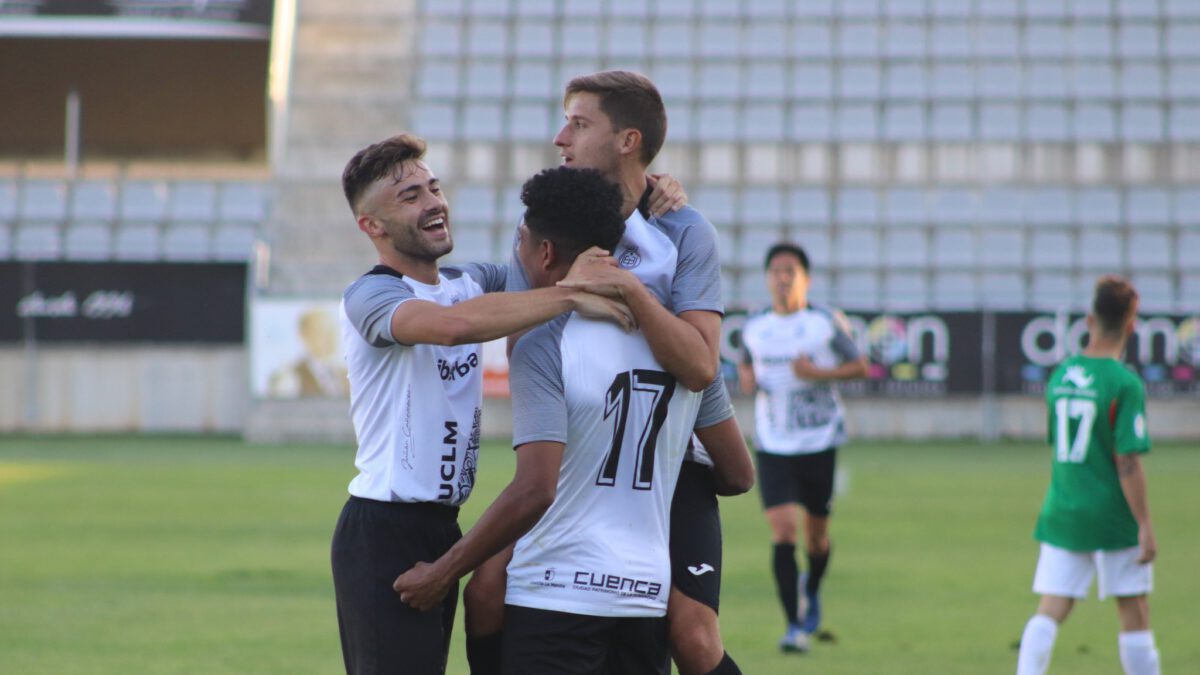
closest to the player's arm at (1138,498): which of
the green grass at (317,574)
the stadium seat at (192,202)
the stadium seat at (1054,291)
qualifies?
the green grass at (317,574)

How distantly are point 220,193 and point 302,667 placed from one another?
1021 inches

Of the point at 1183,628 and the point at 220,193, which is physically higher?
the point at 220,193

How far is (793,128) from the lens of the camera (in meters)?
32.1

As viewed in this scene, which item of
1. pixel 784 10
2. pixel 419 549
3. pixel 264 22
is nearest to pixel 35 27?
pixel 264 22

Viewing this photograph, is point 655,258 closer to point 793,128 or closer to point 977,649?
point 977,649

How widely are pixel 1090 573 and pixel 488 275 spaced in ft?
10.1

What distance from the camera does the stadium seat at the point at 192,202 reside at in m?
32.1

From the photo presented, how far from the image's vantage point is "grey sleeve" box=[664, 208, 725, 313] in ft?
13.6

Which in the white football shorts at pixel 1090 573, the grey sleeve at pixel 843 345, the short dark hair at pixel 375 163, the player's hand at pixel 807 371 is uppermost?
the short dark hair at pixel 375 163

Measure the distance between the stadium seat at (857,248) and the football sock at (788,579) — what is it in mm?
22276

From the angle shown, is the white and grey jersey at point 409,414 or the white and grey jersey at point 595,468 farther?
the white and grey jersey at point 409,414

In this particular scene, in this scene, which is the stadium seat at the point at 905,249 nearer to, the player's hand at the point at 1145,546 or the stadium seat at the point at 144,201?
the stadium seat at the point at 144,201

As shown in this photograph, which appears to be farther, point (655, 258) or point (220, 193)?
point (220, 193)

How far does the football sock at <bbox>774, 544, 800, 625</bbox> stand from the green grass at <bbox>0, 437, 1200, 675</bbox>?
0.23 meters
